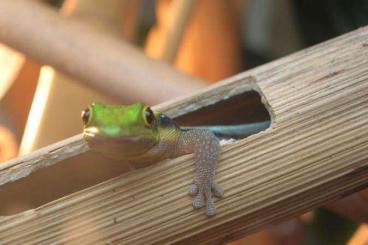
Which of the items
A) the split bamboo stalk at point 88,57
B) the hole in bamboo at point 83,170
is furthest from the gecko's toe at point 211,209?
the split bamboo stalk at point 88,57

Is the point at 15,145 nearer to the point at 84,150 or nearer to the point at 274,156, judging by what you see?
the point at 84,150

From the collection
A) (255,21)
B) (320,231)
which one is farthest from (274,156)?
(255,21)

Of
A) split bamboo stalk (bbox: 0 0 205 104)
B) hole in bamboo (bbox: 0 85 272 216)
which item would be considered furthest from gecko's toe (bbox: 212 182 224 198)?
split bamboo stalk (bbox: 0 0 205 104)

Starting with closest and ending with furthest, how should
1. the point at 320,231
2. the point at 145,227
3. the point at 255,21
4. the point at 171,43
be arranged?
the point at 145,227, the point at 171,43, the point at 320,231, the point at 255,21

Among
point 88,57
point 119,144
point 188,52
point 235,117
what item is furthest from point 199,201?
point 188,52

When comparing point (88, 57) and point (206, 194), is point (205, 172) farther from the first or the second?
point (88, 57)

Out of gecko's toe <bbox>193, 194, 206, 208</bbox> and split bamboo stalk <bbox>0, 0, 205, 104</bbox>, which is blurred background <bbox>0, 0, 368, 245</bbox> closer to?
split bamboo stalk <bbox>0, 0, 205, 104</bbox>

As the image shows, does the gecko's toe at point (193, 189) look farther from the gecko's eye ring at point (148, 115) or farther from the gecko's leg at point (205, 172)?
the gecko's eye ring at point (148, 115)

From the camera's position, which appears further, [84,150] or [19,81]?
[19,81]
